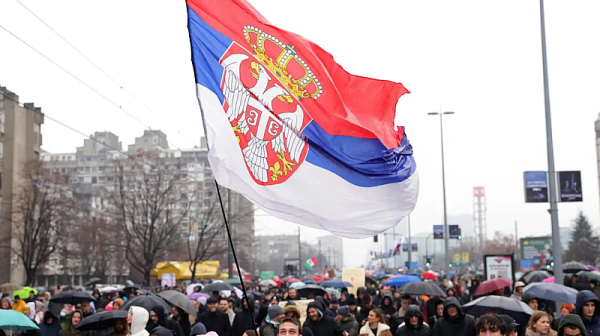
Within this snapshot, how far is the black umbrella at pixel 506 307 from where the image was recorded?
40.6 ft

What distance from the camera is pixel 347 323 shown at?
1365 centimetres

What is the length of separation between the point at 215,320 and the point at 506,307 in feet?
16.3

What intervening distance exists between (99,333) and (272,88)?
5.66m

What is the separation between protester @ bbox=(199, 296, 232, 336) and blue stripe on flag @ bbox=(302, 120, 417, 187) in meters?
6.76

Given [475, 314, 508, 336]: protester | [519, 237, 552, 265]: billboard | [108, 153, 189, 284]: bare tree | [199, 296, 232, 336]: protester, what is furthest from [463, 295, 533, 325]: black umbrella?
[519, 237, 552, 265]: billboard

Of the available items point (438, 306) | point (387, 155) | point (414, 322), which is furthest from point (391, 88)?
point (438, 306)

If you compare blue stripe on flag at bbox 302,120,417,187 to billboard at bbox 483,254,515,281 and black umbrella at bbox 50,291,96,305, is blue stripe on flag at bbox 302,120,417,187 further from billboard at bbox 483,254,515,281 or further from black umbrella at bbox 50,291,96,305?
billboard at bbox 483,254,515,281

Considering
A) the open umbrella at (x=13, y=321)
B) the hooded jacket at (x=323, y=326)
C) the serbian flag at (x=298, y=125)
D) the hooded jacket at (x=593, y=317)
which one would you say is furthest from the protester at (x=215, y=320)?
the serbian flag at (x=298, y=125)

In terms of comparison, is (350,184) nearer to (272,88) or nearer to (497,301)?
(272,88)

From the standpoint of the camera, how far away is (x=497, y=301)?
1261cm

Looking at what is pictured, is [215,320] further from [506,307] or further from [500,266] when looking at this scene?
[500,266]

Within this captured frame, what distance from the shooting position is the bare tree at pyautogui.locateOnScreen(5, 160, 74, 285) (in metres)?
54.2

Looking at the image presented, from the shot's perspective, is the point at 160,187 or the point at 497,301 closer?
the point at 497,301

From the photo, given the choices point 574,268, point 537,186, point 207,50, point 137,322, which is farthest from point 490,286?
point 574,268
